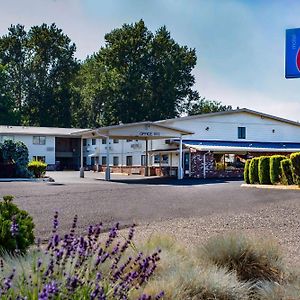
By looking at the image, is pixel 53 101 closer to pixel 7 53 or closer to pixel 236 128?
pixel 7 53

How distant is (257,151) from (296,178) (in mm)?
20407

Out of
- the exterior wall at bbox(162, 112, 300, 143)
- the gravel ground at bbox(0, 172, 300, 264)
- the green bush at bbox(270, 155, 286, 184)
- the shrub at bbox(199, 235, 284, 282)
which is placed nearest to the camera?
the shrub at bbox(199, 235, 284, 282)

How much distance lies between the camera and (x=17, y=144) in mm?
33438

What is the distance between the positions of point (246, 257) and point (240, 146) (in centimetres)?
3895

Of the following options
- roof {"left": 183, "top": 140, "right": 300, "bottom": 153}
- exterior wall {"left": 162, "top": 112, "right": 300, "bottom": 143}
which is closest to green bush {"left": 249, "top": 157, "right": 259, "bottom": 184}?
roof {"left": 183, "top": 140, "right": 300, "bottom": 153}

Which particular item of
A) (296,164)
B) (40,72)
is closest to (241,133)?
(296,164)

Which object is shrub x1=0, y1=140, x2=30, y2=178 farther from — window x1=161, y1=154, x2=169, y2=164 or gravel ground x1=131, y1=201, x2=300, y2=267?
gravel ground x1=131, y1=201, x2=300, y2=267

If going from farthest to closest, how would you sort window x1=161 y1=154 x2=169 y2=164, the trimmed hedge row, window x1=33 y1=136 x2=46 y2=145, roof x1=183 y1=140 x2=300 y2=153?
window x1=33 y1=136 x2=46 y2=145
window x1=161 y1=154 x2=169 y2=164
roof x1=183 y1=140 x2=300 y2=153
the trimmed hedge row

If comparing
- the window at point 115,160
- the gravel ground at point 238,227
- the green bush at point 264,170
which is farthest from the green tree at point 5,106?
the gravel ground at point 238,227

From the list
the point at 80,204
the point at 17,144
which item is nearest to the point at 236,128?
the point at 17,144

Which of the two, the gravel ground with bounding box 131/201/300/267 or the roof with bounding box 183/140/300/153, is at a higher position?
→ the roof with bounding box 183/140/300/153

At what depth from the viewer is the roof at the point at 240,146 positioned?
134 feet

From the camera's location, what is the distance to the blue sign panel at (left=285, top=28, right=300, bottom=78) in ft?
23.9

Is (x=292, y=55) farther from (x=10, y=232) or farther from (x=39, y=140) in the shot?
(x=39, y=140)
